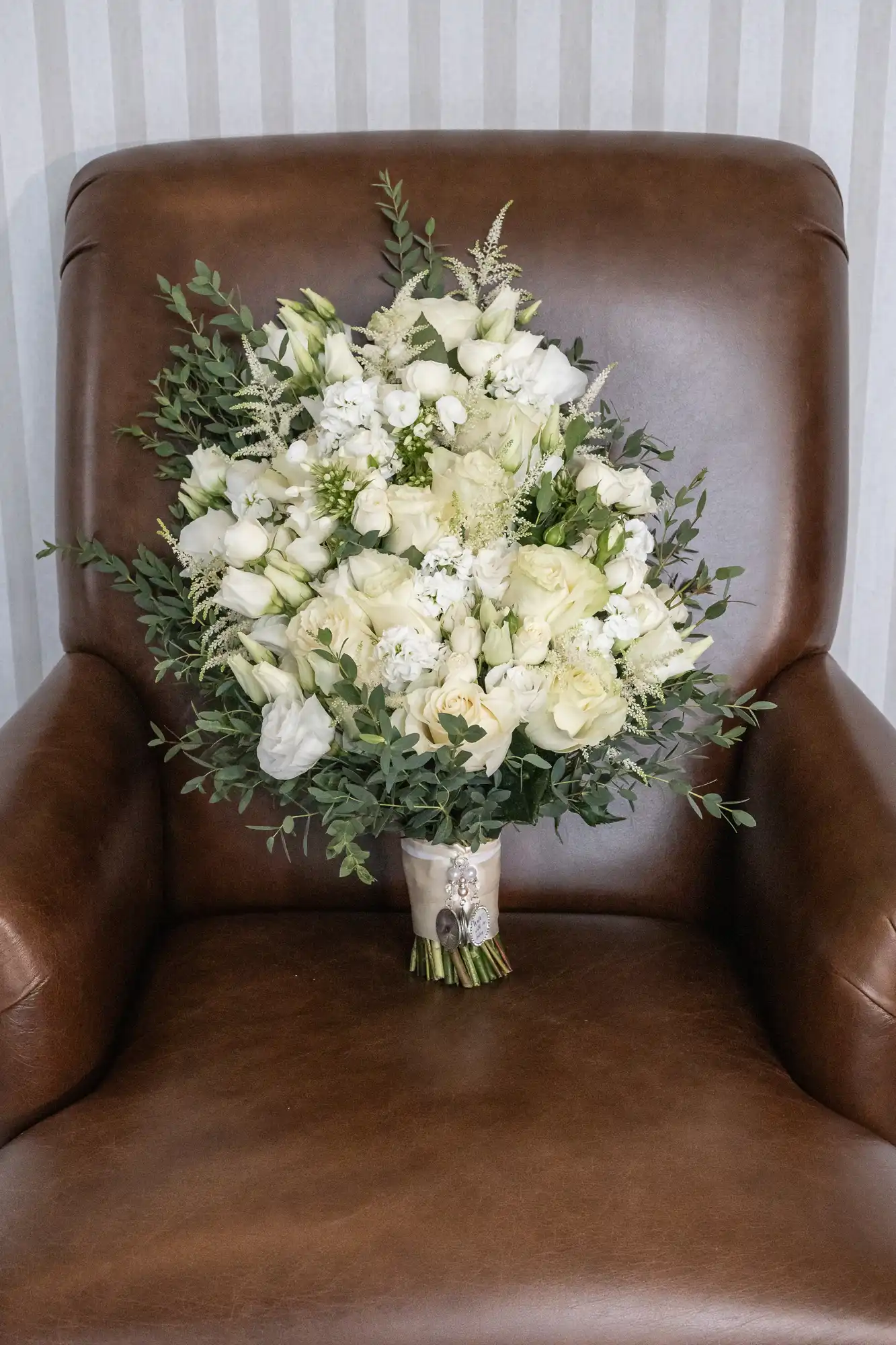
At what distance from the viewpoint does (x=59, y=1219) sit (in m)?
0.81

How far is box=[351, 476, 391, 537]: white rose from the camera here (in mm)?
946

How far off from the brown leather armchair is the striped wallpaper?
8.1 inches

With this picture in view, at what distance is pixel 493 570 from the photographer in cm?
95

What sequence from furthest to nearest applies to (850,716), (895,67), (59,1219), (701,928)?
(895,67), (701,928), (850,716), (59,1219)

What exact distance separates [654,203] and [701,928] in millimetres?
779

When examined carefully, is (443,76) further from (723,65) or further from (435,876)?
(435,876)

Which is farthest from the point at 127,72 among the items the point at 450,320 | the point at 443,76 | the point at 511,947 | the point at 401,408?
the point at 511,947

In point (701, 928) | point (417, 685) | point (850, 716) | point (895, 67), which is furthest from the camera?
point (895, 67)

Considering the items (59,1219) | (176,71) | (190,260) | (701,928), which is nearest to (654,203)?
(190,260)

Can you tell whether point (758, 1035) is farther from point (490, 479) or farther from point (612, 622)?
point (490, 479)

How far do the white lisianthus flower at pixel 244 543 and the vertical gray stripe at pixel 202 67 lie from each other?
0.74m

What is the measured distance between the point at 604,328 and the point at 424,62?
471mm

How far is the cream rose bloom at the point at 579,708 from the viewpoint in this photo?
92cm

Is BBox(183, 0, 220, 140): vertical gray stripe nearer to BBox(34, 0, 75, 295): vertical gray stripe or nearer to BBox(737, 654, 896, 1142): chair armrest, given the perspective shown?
BBox(34, 0, 75, 295): vertical gray stripe
